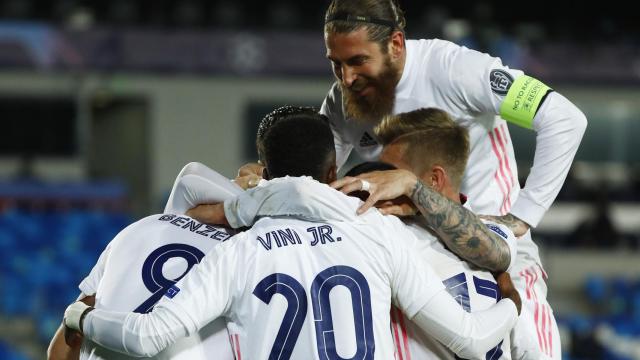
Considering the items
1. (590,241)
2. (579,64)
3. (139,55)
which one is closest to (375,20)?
(590,241)

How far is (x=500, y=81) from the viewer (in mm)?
Answer: 3416

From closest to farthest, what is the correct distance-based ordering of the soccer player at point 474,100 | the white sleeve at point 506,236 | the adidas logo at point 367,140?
the white sleeve at point 506,236 < the soccer player at point 474,100 < the adidas logo at point 367,140

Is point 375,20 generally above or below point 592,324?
above

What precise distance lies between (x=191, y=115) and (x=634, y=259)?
7606 millimetres

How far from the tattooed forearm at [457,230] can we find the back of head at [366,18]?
698 mm

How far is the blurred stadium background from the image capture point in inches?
621

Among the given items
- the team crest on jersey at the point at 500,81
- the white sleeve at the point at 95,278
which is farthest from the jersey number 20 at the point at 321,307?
the team crest on jersey at the point at 500,81

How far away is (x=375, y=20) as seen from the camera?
3.39 metres

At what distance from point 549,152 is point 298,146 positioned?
1051 mm

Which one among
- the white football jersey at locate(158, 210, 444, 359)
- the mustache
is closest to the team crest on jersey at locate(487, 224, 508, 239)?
the white football jersey at locate(158, 210, 444, 359)

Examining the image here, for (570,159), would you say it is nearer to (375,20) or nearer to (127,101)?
(375,20)

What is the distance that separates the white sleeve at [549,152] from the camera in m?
3.39

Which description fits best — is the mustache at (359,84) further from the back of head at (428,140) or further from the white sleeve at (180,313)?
the white sleeve at (180,313)

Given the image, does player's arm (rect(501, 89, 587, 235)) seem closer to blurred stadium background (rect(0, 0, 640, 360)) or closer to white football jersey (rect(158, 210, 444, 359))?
white football jersey (rect(158, 210, 444, 359))
